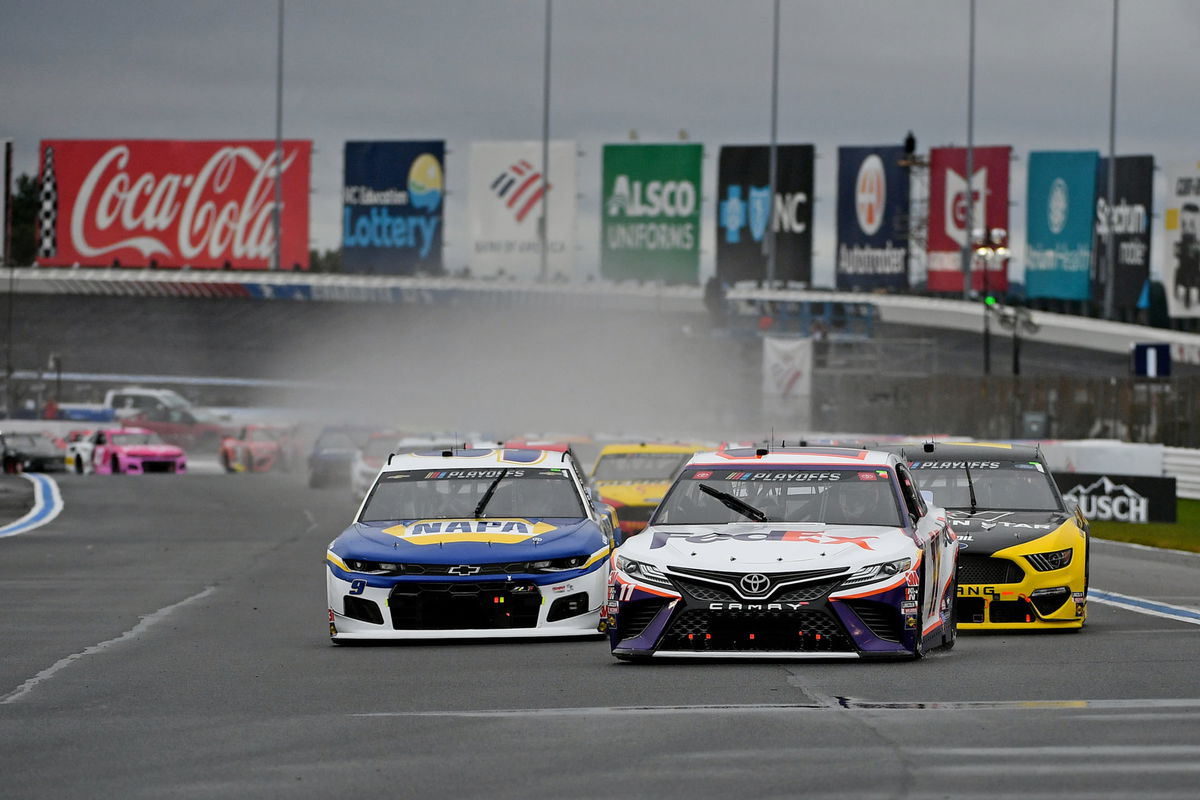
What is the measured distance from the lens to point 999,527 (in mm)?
13867

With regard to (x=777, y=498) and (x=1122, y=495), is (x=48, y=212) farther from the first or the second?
(x=777, y=498)

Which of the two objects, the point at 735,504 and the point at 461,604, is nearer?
the point at 735,504

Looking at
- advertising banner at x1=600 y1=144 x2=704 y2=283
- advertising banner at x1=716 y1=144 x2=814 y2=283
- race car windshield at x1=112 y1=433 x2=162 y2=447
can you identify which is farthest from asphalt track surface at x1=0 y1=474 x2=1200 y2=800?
advertising banner at x1=716 y1=144 x2=814 y2=283

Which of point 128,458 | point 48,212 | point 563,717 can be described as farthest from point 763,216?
point 563,717

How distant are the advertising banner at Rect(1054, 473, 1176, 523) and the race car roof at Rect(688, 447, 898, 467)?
18240 millimetres

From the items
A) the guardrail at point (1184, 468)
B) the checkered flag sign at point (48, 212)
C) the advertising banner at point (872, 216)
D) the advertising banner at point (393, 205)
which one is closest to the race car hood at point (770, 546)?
the guardrail at point (1184, 468)

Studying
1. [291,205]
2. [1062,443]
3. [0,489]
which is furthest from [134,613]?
[291,205]

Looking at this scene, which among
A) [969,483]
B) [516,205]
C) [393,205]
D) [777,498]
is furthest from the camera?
[516,205]

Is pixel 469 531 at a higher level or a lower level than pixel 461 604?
higher

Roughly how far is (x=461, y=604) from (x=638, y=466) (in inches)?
427

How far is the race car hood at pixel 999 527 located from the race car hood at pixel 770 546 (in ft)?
7.32

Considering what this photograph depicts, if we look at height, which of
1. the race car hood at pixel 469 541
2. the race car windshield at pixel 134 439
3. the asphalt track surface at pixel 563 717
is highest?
the race car hood at pixel 469 541

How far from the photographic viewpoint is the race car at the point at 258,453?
55.0 metres

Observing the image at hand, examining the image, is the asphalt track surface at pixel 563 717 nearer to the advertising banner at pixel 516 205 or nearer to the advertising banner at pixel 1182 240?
the advertising banner at pixel 1182 240
